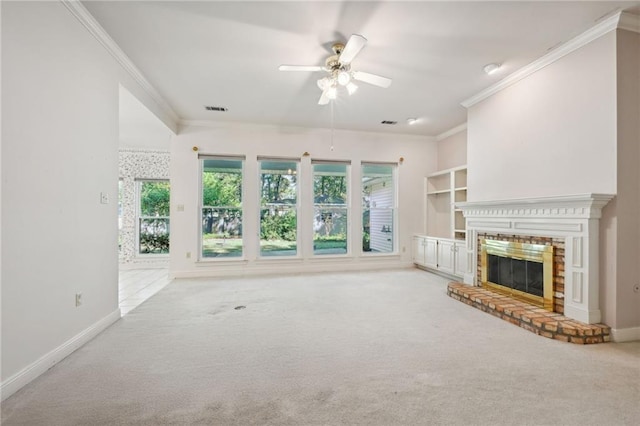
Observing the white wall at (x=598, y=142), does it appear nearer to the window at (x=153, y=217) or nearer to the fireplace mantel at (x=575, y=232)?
the fireplace mantel at (x=575, y=232)

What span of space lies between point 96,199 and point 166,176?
4.31 meters

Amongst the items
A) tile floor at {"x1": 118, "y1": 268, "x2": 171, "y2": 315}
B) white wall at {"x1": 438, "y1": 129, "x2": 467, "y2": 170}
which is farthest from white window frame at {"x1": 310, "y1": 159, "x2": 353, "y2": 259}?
tile floor at {"x1": 118, "y1": 268, "x2": 171, "y2": 315}

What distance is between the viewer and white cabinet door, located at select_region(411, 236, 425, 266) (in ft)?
19.4

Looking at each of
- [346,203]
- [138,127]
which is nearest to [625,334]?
[346,203]

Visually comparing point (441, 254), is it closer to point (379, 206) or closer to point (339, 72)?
point (379, 206)

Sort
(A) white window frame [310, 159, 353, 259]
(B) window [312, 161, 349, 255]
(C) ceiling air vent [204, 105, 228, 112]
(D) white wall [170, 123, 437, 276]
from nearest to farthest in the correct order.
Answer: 1. (C) ceiling air vent [204, 105, 228, 112]
2. (D) white wall [170, 123, 437, 276]
3. (A) white window frame [310, 159, 353, 259]
4. (B) window [312, 161, 349, 255]

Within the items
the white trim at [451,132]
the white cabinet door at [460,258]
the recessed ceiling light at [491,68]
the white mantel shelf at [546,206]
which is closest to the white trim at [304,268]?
the white cabinet door at [460,258]

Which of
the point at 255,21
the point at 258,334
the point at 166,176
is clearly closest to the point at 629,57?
the point at 255,21

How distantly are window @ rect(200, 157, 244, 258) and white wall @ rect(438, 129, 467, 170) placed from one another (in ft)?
13.5

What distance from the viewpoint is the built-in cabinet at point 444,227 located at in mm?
4988

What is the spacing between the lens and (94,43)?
2.68 metres

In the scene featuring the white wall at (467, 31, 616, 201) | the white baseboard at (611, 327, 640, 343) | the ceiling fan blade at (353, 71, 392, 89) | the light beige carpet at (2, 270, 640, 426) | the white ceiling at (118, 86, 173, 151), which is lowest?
the light beige carpet at (2, 270, 640, 426)

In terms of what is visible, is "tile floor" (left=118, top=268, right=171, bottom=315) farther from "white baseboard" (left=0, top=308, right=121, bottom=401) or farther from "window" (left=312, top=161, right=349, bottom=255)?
"window" (left=312, top=161, right=349, bottom=255)

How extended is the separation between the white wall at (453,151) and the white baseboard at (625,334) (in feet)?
11.4
